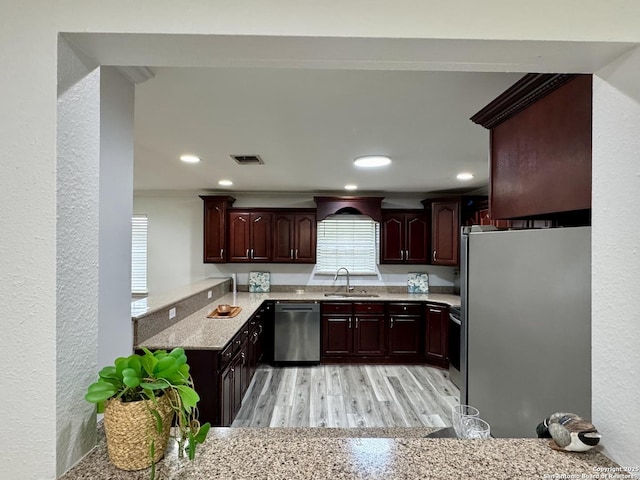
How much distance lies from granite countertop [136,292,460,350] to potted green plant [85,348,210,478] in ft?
5.54

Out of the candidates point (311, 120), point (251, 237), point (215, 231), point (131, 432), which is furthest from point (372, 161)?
point (215, 231)

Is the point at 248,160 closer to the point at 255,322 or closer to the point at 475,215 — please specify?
the point at 255,322

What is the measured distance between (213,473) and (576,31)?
117cm

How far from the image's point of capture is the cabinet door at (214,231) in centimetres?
467

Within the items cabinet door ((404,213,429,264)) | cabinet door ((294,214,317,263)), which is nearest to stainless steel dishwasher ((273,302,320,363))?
cabinet door ((294,214,317,263))

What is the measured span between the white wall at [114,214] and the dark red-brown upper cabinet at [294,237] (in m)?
3.47

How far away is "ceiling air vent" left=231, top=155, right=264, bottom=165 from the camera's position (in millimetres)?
2775

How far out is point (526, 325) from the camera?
1.04m

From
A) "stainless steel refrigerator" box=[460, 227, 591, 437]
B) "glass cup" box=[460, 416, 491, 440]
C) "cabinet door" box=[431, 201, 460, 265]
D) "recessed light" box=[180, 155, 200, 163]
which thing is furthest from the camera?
"cabinet door" box=[431, 201, 460, 265]

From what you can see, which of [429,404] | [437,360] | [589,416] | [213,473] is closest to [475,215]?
[437,360]

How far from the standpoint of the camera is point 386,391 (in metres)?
3.68

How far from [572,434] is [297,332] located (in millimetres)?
3893

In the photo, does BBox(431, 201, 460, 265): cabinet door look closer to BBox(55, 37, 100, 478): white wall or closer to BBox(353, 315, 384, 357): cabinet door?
BBox(353, 315, 384, 357): cabinet door

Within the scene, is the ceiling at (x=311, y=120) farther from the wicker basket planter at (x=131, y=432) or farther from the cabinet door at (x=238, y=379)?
the cabinet door at (x=238, y=379)
